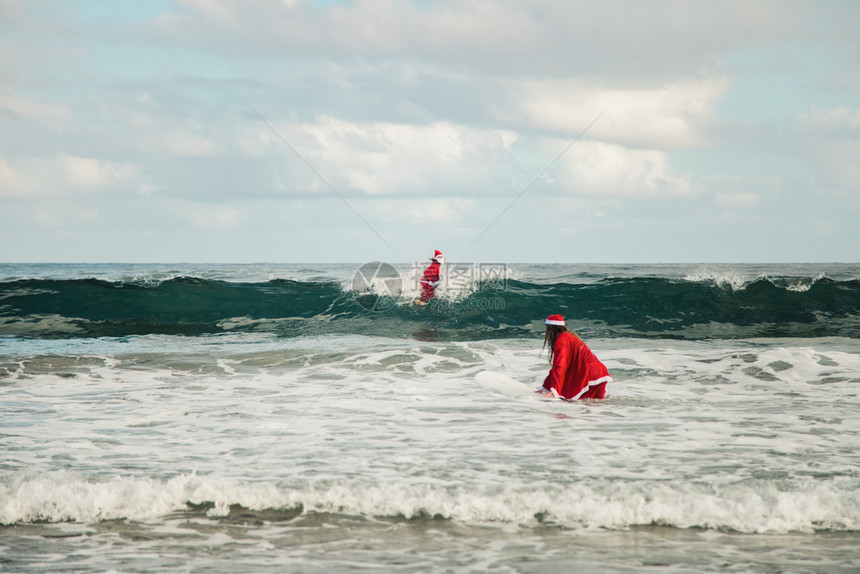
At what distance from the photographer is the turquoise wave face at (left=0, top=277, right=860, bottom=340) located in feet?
52.6

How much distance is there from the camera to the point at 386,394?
8016 mm

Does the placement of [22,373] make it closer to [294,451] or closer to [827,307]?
[294,451]

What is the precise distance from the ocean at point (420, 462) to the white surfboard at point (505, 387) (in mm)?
196

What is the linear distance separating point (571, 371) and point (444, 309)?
37.6ft

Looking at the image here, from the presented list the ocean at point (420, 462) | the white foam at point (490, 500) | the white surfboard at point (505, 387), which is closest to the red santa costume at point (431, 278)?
the ocean at point (420, 462)

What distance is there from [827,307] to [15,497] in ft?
70.9

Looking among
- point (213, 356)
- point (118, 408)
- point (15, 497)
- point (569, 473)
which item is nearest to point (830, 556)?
point (569, 473)

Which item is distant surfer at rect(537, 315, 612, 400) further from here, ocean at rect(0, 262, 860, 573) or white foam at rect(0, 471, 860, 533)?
white foam at rect(0, 471, 860, 533)

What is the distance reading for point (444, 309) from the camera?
1880 centimetres

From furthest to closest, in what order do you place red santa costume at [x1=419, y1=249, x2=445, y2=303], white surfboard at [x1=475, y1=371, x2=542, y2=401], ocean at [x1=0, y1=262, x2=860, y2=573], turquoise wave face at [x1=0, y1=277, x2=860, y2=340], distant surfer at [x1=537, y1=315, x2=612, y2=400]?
red santa costume at [x1=419, y1=249, x2=445, y2=303] < turquoise wave face at [x1=0, y1=277, x2=860, y2=340] < white surfboard at [x1=475, y1=371, x2=542, y2=401] < distant surfer at [x1=537, y1=315, x2=612, y2=400] < ocean at [x1=0, y1=262, x2=860, y2=573]

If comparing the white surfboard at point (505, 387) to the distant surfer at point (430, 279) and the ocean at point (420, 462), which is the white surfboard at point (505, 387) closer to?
the ocean at point (420, 462)

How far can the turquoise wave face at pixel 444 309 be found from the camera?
1605 centimetres

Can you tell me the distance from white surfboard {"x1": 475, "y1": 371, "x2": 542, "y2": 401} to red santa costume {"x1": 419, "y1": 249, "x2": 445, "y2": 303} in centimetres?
822

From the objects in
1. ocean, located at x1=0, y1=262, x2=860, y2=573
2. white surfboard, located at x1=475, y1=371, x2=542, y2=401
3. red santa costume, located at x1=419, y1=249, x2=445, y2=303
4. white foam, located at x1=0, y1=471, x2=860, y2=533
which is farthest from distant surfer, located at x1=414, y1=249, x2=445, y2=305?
white foam, located at x1=0, y1=471, x2=860, y2=533
